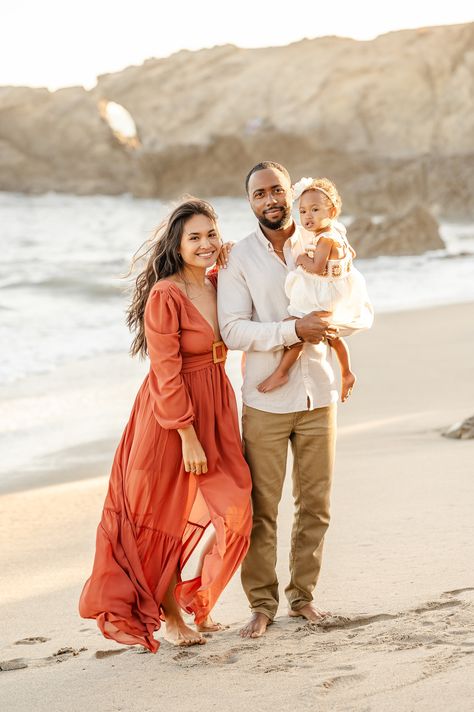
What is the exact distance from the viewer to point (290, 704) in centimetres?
279

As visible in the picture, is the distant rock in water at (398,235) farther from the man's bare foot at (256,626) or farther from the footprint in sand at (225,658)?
the footprint in sand at (225,658)

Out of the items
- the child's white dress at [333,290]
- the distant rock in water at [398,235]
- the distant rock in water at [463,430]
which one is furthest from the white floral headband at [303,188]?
the distant rock in water at [398,235]

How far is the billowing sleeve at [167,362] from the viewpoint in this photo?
Answer: 3.43 meters

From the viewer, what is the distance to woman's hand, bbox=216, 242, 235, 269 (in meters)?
3.59

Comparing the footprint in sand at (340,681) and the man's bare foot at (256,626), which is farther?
the man's bare foot at (256,626)

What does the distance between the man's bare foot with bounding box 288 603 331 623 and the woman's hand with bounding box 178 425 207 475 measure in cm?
65

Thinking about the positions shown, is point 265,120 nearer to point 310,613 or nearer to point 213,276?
point 213,276

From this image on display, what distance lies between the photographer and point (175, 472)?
3.56 metres

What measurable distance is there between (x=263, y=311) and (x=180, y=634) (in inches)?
45.7

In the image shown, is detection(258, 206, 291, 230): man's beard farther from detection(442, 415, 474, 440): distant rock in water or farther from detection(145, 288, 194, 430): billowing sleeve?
detection(442, 415, 474, 440): distant rock in water

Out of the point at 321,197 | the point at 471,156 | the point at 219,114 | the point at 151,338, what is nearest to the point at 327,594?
the point at 151,338

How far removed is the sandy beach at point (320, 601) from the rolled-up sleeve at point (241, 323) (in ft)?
3.24

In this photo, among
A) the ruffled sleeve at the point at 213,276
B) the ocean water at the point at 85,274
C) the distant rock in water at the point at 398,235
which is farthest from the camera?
the distant rock in water at the point at 398,235

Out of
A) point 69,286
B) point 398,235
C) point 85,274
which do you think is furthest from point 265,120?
point 69,286
